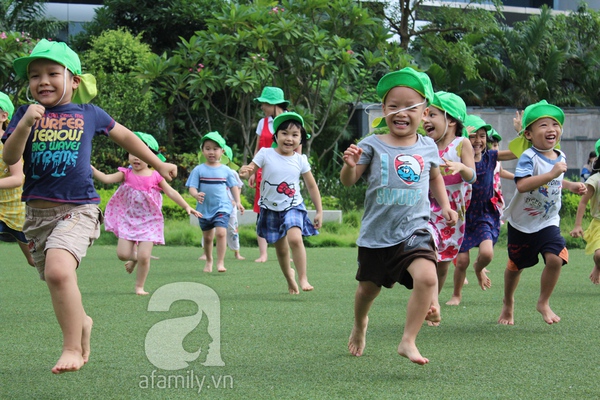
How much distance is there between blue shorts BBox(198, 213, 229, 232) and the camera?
9.52 metres

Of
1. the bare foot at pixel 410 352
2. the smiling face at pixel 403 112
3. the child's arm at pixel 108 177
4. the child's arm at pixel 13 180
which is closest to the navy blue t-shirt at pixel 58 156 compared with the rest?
the child's arm at pixel 13 180

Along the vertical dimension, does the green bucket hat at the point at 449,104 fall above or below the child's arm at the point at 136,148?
above

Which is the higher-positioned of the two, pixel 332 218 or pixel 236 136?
pixel 236 136

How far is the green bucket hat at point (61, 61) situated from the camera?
13.7ft

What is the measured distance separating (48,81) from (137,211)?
3759mm

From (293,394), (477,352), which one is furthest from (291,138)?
(293,394)

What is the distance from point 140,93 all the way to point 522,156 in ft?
40.2

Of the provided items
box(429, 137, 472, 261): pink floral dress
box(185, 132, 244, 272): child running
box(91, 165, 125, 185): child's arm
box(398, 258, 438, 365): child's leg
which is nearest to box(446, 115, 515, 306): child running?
box(429, 137, 472, 261): pink floral dress

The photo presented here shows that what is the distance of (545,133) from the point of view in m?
5.89

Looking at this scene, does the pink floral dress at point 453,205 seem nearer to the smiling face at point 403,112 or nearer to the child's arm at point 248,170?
the smiling face at point 403,112

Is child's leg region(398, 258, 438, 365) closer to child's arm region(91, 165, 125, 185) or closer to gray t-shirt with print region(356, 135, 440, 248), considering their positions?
gray t-shirt with print region(356, 135, 440, 248)

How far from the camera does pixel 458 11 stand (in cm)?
2100

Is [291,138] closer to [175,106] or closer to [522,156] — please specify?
[522,156]

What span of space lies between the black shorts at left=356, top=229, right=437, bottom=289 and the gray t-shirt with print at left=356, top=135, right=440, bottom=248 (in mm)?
38
